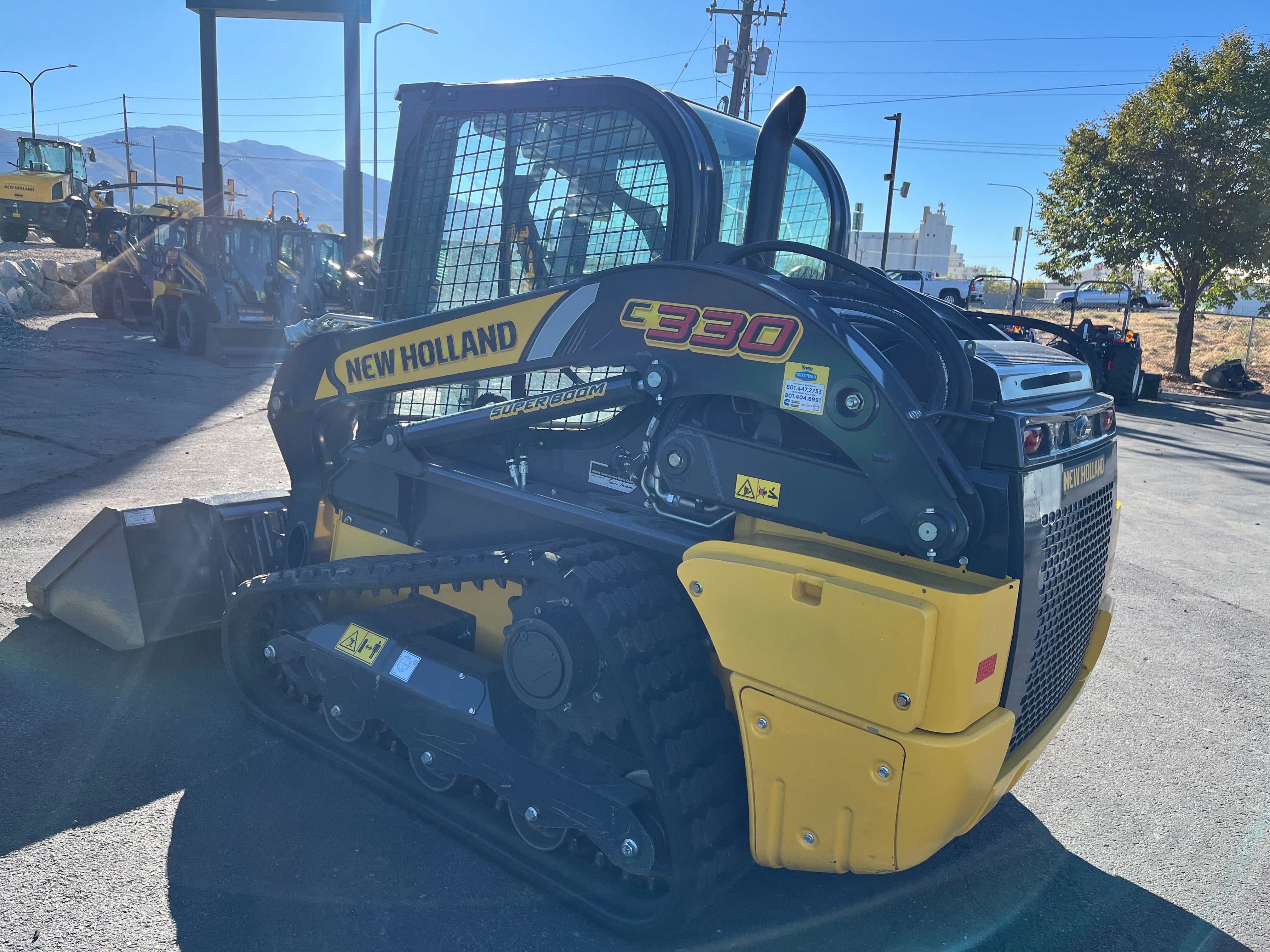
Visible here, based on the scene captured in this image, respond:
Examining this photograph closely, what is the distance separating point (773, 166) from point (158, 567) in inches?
130

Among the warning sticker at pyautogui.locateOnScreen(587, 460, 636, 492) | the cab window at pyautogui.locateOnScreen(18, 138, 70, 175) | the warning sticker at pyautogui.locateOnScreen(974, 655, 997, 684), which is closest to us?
the warning sticker at pyautogui.locateOnScreen(974, 655, 997, 684)

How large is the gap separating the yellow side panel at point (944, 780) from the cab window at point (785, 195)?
1.61 metres

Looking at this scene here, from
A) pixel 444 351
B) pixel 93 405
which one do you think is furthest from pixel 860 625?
pixel 93 405

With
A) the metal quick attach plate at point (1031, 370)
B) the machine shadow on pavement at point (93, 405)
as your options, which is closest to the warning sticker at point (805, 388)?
the metal quick attach plate at point (1031, 370)

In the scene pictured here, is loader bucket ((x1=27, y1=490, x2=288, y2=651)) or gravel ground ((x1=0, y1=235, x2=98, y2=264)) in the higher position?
gravel ground ((x1=0, y1=235, x2=98, y2=264))

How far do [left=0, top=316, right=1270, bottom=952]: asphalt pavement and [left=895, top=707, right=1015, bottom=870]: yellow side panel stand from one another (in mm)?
598

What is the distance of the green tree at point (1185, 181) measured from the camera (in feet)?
62.2

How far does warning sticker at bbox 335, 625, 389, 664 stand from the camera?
3199mm

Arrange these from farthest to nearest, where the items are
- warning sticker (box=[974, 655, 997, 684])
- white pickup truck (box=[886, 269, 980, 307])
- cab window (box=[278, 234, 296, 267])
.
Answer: white pickup truck (box=[886, 269, 980, 307]), cab window (box=[278, 234, 296, 267]), warning sticker (box=[974, 655, 997, 684])

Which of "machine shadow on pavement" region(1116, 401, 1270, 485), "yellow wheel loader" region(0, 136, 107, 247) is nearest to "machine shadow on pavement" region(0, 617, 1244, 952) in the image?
"machine shadow on pavement" region(1116, 401, 1270, 485)

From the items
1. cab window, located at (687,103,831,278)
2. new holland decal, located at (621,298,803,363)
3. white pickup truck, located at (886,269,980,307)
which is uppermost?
white pickup truck, located at (886,269,980,307)

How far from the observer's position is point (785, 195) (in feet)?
11.9

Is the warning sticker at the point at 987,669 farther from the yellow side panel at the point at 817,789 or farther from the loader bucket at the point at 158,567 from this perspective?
the loader bucket at the point at 158,567

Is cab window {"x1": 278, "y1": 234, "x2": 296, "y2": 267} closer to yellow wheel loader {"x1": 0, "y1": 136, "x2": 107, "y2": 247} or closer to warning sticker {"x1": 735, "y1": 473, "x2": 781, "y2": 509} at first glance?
yellow wheel loader {"x1": 0, "y1": 136, "x2": 107, "y2": 247}
